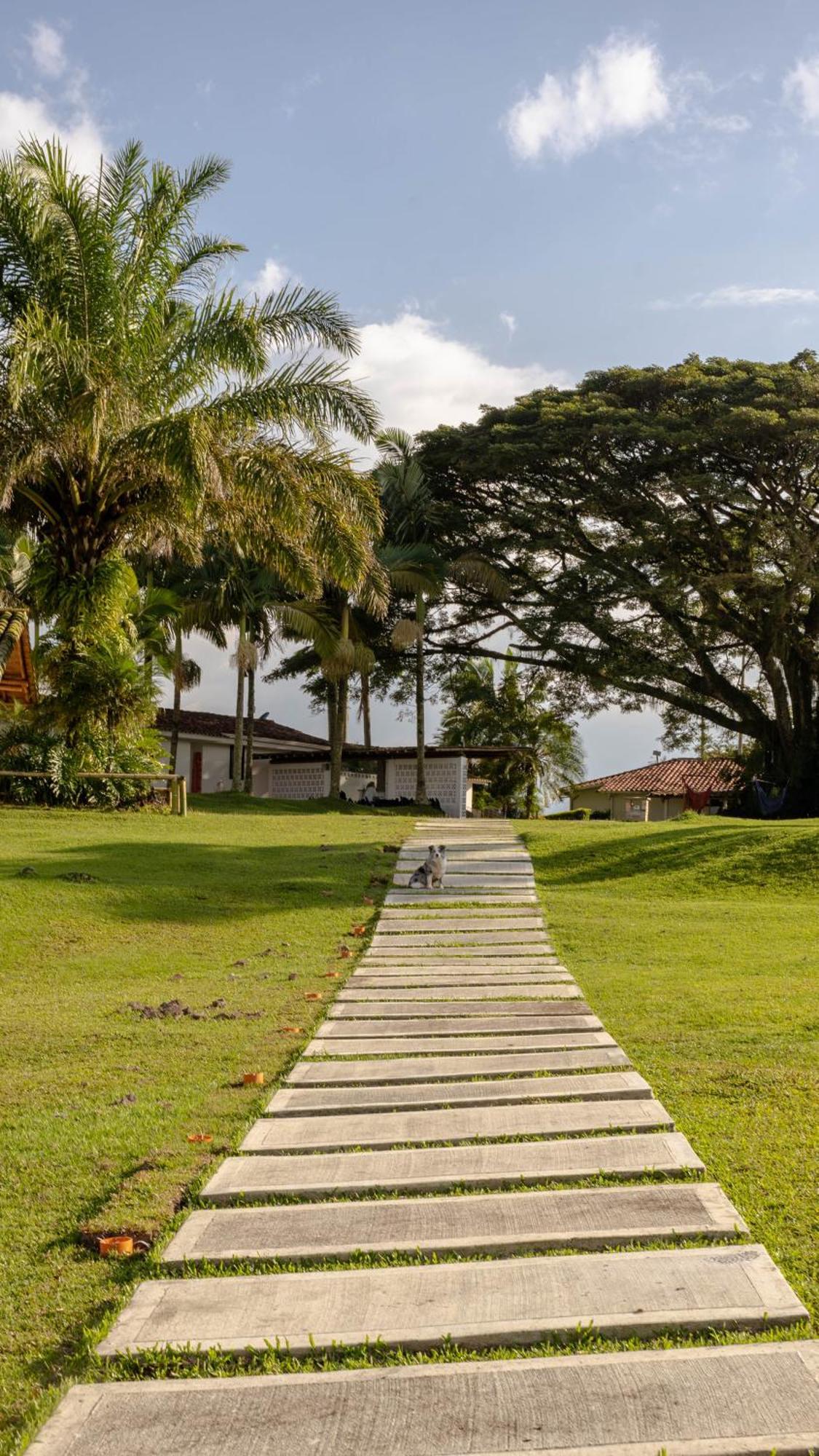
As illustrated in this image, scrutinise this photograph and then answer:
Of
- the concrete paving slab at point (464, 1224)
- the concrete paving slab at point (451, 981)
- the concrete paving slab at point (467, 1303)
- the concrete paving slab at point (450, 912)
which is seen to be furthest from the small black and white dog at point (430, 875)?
the concrete paving slab at point (467, 1303)

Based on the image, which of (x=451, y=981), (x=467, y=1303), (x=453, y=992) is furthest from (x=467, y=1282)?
(x=451, y=981)

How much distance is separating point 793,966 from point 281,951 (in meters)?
4.53

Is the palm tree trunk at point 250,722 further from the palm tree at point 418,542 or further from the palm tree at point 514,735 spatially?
the palm tree at point 514,735

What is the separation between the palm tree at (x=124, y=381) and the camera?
15953 millimetres

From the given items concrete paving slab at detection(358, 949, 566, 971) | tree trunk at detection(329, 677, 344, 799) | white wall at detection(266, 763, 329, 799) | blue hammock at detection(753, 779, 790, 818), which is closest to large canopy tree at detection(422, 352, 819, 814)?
blue hammock at detection(753, 779, 790, 818)

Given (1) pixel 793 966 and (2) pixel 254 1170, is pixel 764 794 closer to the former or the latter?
(1) pixel 793 966

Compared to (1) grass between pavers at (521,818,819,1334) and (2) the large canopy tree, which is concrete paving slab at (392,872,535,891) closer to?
(1) grass between pavers at (521,818,819,1334)

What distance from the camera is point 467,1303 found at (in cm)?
351

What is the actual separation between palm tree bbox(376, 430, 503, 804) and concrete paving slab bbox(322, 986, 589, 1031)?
76.9 ft

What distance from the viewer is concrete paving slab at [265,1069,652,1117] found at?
18.4ft

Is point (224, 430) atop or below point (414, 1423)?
atop

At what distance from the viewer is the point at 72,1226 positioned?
4340 mm

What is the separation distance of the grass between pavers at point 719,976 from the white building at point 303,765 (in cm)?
1378

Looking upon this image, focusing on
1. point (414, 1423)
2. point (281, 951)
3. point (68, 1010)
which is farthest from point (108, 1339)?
→ point (281, 951)
